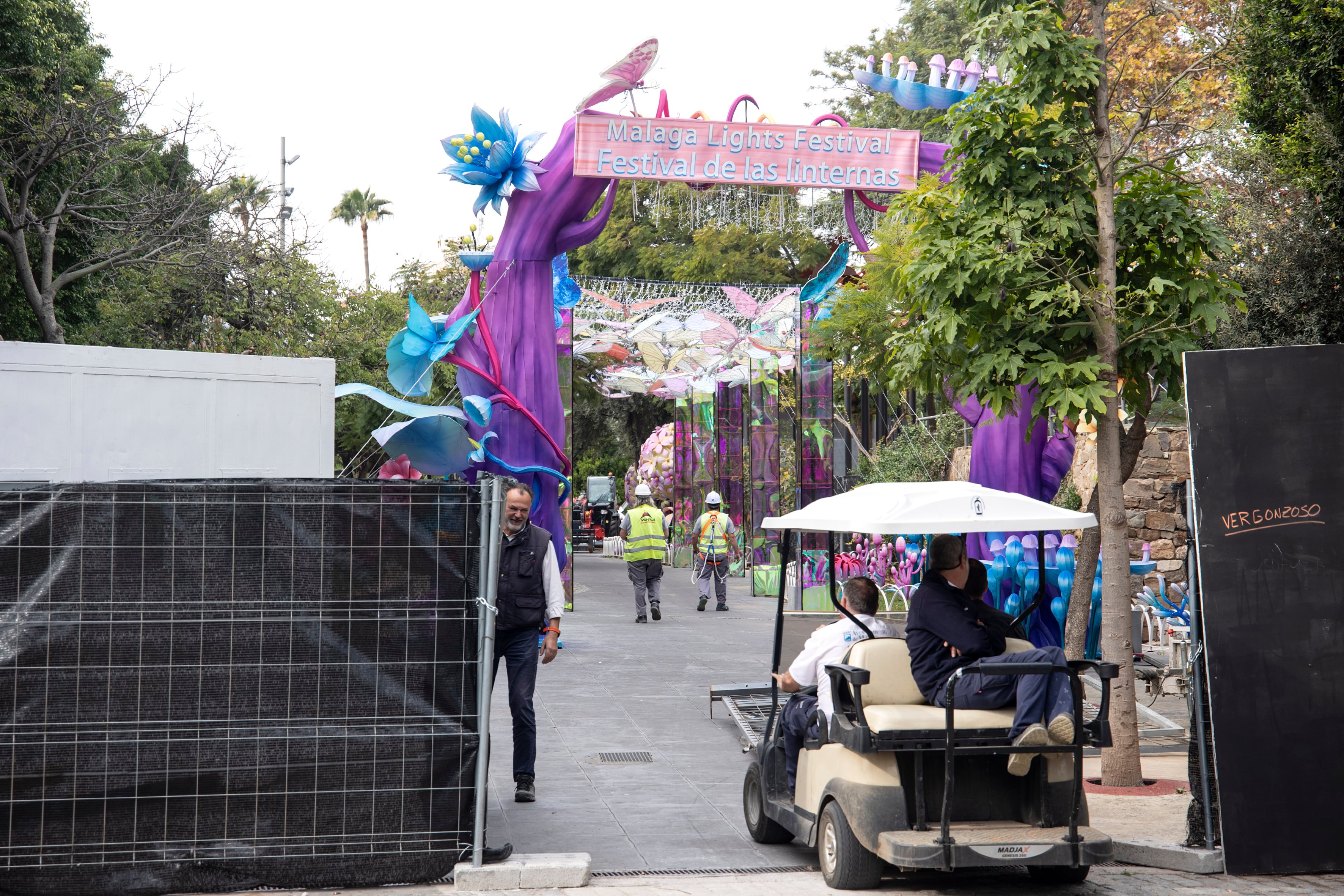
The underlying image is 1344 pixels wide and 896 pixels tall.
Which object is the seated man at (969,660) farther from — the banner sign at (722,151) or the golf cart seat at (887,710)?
the banner sign at (722,151)

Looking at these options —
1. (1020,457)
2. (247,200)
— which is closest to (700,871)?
(1020,457)

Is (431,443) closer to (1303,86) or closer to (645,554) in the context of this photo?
(645,554)

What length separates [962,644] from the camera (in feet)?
18.2

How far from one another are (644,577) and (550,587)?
10.5 metres

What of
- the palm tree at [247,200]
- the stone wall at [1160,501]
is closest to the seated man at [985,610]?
the stone wall at [1160,501]

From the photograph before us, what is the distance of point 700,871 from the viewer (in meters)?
5.88

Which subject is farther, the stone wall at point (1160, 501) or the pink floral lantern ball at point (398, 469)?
the pink floral lantern ball at point (398, 469)

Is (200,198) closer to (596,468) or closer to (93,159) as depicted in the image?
(93,159)

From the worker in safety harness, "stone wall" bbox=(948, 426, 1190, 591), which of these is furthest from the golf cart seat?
the worker in safety harness

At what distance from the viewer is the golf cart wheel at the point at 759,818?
6.28m

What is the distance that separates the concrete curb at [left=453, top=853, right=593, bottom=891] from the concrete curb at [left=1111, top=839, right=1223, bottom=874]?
2.52 m

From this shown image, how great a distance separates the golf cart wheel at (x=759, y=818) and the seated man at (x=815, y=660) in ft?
0.67

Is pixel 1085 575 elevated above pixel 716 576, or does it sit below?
above

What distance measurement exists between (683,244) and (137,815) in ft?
121
